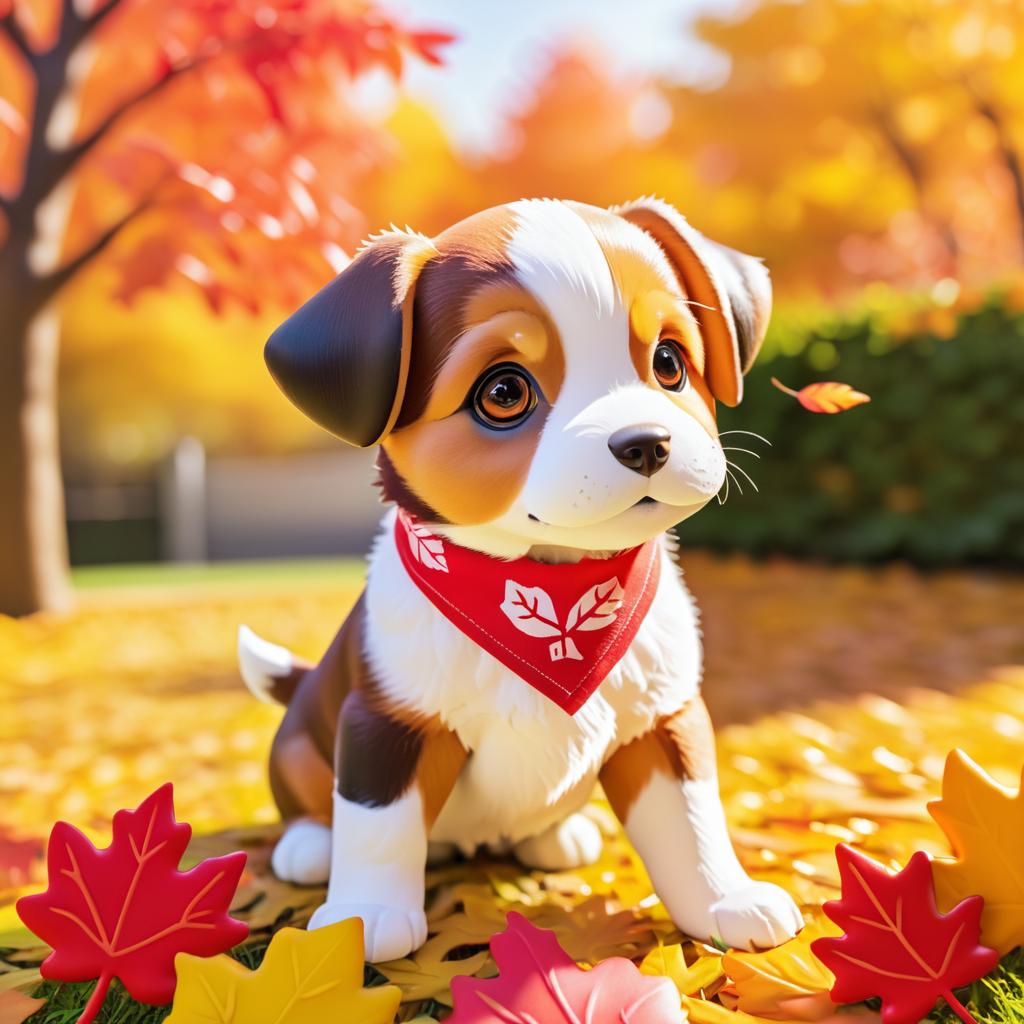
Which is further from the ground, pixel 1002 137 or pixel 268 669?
pixel 1002 137

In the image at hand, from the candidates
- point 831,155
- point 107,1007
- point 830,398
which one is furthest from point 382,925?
point 831,155

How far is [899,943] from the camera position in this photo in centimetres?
133

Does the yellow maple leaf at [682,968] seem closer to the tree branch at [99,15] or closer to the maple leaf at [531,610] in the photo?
the maple leaf at [531,610]

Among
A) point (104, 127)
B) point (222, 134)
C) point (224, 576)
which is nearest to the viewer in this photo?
point (104, 127)

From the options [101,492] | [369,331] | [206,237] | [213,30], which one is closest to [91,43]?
[213,30]

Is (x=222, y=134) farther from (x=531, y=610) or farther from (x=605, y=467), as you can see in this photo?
(x=605, y=467)

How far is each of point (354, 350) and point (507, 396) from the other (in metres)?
0.22

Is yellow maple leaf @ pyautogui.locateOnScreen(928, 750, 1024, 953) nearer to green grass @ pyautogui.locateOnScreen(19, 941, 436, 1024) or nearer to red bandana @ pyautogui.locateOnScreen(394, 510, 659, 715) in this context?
red bandana @ pyautogui.locateOnScreen(394, 510, 659, 715)

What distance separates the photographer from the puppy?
1.28 metres

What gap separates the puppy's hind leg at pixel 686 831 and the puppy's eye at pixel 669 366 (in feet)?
1.83

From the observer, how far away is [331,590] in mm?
6551

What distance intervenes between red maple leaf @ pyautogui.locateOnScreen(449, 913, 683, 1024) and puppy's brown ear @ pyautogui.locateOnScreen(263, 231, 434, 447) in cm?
74

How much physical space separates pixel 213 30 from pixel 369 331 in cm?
422

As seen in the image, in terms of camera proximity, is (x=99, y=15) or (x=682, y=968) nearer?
(x=682, y=968)
